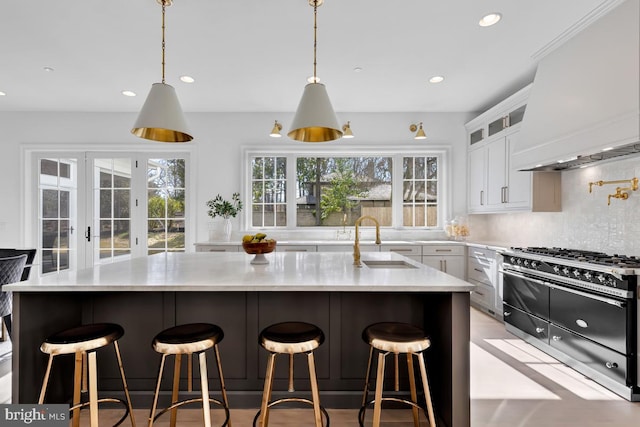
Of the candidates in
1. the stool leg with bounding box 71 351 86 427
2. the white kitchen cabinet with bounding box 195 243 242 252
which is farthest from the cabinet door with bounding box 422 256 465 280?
the stool leg with bounding box 71 351 86 427

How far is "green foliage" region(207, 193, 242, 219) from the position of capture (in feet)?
14.8

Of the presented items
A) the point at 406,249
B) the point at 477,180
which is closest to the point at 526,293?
the point at 406,249

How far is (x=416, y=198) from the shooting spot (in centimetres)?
492

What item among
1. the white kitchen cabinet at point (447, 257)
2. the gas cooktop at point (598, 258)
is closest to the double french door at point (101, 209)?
the white kitchen cabinet at point (447, 257)

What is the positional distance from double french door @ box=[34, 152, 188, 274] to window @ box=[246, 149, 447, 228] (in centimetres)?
125

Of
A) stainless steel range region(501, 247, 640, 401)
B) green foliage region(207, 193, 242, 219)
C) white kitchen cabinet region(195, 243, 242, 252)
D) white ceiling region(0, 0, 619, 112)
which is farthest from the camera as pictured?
green foliage region(207, 193, 242, 219)

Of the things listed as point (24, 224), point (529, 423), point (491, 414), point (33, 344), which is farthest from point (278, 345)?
point (24, 224)

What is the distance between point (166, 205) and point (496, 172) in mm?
4686

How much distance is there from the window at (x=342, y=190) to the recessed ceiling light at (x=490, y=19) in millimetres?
2367

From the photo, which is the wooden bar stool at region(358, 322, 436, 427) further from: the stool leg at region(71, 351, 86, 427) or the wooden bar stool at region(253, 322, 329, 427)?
the stool leg at region(71, 351, 86, 427)

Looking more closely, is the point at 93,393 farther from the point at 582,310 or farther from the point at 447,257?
the point at 447,257

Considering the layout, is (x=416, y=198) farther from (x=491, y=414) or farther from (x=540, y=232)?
(x=491, y=414)

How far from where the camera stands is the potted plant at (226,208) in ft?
14.8

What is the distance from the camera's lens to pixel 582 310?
2449mm
